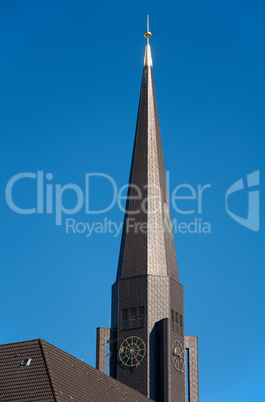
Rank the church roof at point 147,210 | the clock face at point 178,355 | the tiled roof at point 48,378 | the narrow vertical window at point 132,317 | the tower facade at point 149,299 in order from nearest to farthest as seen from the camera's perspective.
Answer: the tiled roof at point 48,378, the tower facade at point 149,299, the clock face at point 178,355, the narrow vertical window at point 132,317, the church roof at point 147,210

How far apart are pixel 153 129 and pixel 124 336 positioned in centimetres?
2030

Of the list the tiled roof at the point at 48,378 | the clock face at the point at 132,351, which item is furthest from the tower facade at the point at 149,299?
the tiled roof at the point at 48,378

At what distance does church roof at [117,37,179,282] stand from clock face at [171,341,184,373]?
234 inches

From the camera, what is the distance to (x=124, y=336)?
80125mm

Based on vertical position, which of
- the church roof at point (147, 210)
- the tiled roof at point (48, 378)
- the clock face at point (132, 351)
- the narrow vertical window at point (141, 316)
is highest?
the church roof at point (147, 210)

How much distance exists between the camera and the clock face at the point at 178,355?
79625 millimetres

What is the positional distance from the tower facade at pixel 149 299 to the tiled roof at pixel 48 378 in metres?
6.52

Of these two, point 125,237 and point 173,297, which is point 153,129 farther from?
point 173,297

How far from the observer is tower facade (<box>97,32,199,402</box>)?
257ft

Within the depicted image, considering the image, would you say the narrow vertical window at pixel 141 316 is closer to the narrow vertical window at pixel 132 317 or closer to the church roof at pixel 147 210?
the narrow vertical window at pixel 132 317

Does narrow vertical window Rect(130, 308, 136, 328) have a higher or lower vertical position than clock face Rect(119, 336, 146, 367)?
higher

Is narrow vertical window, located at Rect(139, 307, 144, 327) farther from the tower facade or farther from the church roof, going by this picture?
the church roof

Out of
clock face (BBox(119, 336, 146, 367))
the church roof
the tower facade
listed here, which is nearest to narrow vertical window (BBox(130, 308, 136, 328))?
the tower facade

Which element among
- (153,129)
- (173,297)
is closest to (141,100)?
(153,129)
